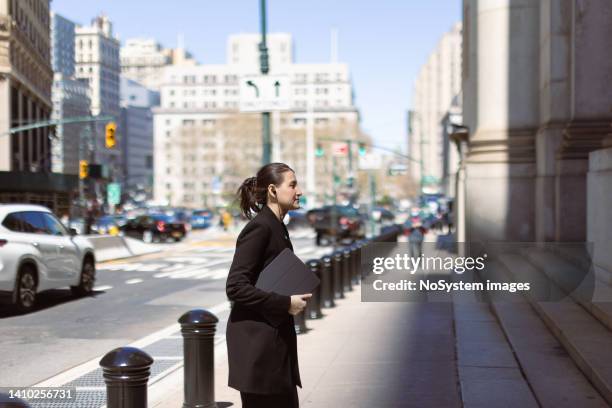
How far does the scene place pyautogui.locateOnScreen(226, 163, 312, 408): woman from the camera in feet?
15.8

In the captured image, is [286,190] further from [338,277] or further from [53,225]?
[338,277]

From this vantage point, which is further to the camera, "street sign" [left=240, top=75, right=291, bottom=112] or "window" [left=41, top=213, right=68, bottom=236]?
"street sign" [left=240, top=75, right=291, bottom=112]

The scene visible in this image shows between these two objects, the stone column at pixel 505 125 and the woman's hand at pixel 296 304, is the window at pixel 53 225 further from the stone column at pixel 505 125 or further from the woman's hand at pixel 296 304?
the woman's hand at pixel 296 304

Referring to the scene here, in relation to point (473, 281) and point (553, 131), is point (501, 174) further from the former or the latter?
point (473, 281)

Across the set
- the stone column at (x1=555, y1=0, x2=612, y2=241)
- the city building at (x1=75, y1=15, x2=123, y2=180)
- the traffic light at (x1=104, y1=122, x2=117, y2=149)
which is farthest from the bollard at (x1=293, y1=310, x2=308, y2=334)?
the city building at (x1=75, y1=15, x2=123, y2=180)

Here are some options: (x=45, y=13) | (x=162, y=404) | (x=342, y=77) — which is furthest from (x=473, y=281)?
(x=342, y=77)

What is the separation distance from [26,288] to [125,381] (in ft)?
35.2

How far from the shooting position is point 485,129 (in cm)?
1942

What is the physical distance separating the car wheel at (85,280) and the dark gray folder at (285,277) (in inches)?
552

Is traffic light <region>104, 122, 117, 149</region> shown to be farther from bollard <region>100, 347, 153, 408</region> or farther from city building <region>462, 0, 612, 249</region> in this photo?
bollard <region>100, 347, 153, 408</region>

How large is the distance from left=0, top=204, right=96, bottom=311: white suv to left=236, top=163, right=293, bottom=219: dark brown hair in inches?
421

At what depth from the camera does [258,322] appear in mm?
4887

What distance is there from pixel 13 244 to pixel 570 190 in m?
9.69

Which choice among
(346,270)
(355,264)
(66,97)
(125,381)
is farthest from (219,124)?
(125,381)
